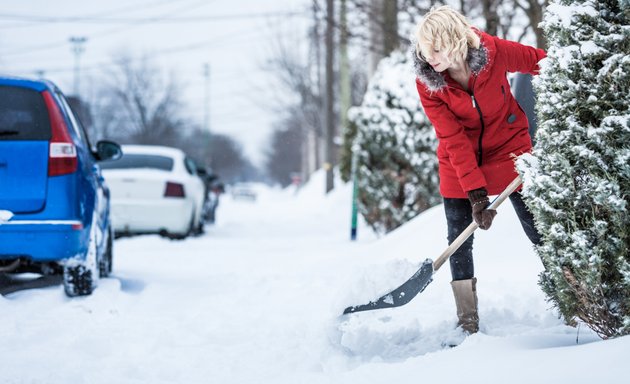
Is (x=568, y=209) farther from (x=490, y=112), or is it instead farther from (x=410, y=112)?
(x=410, y=112)

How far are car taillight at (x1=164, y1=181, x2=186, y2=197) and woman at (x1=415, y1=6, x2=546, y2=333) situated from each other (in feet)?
21.8

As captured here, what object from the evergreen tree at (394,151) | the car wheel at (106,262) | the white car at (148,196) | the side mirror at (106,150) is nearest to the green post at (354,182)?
the evergreen tree at (394,151)

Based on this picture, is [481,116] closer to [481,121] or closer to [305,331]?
[481,121]

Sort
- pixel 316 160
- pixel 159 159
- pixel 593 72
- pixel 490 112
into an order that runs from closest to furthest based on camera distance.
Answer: pixel 593 72 → pixel 490 112 → pixel 159 159 → pixel 316 160

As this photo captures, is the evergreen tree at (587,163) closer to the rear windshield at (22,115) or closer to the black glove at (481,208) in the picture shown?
the black glove at (481,208)

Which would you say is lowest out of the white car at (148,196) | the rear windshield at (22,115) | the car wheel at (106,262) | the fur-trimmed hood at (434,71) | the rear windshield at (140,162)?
the white car at (148,196)

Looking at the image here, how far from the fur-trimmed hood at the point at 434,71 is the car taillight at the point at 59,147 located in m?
2.34

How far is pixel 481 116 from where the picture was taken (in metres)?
3.46

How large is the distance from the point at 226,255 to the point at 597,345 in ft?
20.5

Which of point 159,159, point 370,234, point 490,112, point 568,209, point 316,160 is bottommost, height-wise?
point 316,160

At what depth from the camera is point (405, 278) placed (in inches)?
143

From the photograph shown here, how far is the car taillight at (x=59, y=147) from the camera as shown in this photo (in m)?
4.50

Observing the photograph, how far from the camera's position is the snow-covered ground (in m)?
2.72

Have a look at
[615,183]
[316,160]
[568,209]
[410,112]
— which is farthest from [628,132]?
[316,160]
